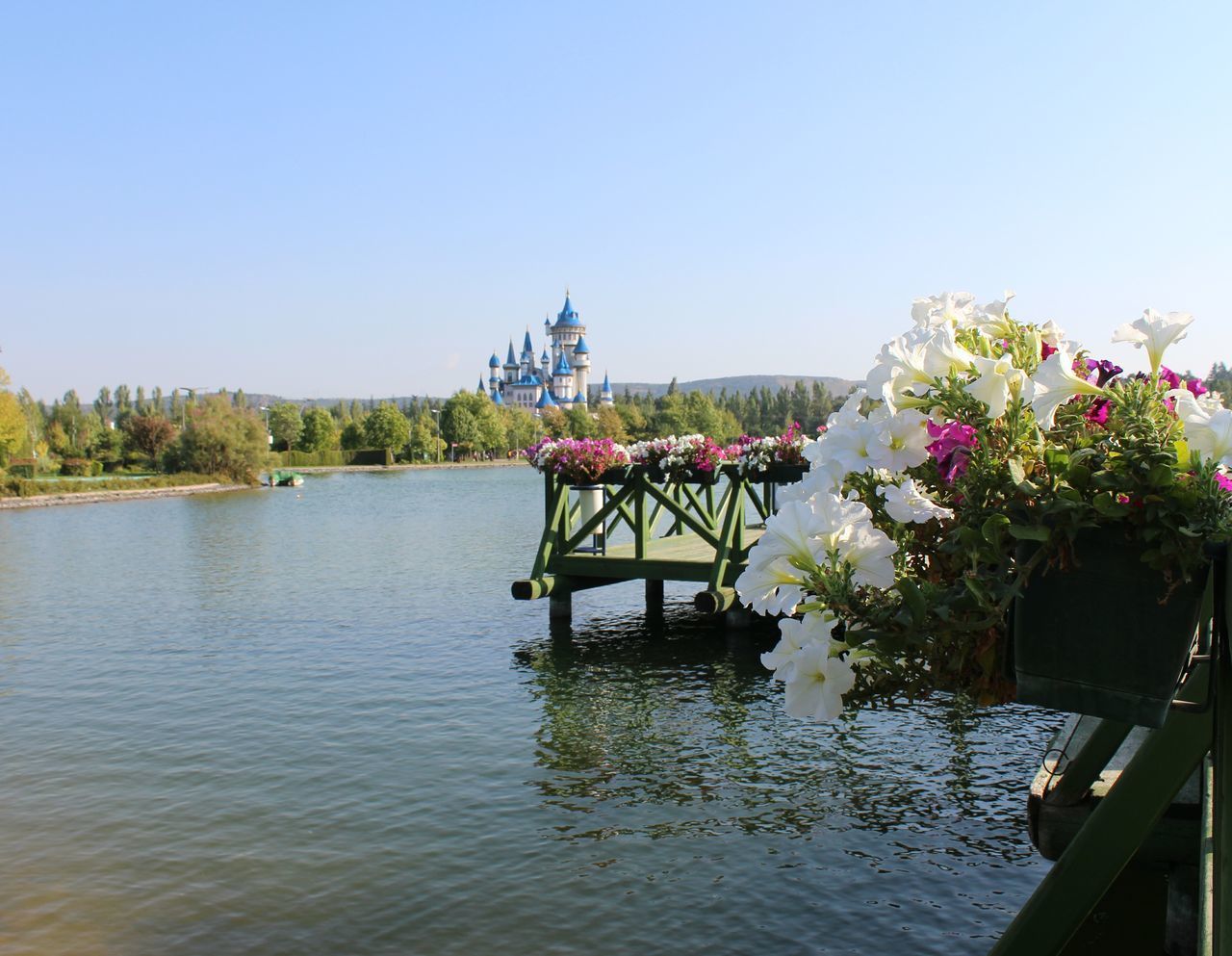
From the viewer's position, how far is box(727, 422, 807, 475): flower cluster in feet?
48.7

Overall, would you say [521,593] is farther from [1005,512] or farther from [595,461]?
[1005,512]

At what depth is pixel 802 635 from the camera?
2217 mm

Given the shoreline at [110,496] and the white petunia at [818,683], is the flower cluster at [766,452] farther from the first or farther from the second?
the shoreline at [110,496]

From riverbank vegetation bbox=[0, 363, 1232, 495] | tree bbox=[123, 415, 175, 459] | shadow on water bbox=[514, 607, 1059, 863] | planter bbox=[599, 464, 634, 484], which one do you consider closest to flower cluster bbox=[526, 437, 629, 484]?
planter bbox=[599, 464, 634, 484]

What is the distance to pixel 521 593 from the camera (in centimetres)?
1567

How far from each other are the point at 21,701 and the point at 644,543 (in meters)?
8.42

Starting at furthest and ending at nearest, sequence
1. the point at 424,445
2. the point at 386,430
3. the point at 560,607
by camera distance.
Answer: the point at 424,445, the point at 386,430, the point at 560,607

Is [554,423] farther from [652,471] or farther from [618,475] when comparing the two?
[652,471]

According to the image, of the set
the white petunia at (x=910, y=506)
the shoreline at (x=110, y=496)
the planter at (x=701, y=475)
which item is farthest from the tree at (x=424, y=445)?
the white petunia at (x=910, y=506)

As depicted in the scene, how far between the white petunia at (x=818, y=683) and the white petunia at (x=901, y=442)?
1.28ft

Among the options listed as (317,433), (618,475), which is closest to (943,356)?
(618,475)

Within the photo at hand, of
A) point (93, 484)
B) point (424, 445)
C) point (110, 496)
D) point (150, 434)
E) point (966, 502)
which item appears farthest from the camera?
point (424, 445)

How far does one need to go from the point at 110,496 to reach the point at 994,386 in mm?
68792

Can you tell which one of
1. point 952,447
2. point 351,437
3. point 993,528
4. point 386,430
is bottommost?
point 993,528
